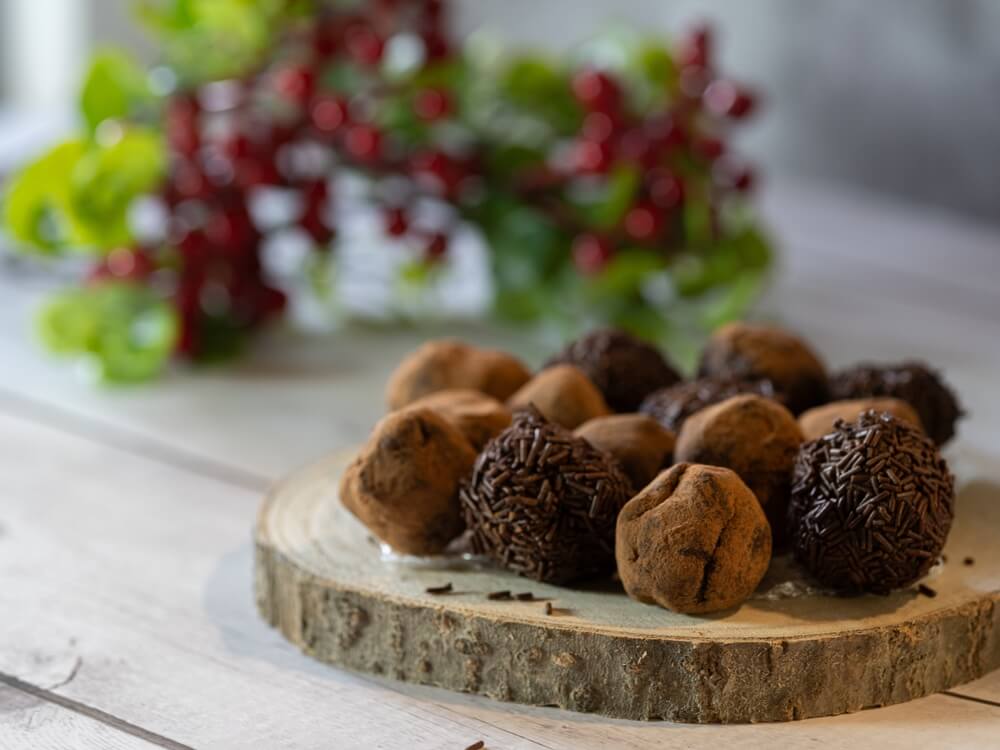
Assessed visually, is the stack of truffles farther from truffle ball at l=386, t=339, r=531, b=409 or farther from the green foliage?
the green foliage

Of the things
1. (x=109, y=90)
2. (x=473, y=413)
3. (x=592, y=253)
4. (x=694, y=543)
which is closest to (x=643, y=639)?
(x=694, y=543)

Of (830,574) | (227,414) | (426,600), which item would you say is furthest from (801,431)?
(227,414)

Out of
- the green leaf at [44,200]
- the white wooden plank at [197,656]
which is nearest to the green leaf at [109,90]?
the green leaf at [44,200]

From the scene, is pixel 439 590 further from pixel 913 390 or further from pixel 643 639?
pixel 913 390

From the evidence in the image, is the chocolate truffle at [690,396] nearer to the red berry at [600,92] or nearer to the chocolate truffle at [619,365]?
the chocolate truffle at [619,365]

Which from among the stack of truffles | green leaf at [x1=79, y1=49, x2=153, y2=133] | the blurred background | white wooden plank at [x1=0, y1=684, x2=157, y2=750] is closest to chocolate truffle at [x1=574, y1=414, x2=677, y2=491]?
the stack of truffles

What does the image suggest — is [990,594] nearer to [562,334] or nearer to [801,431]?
[801,431]
